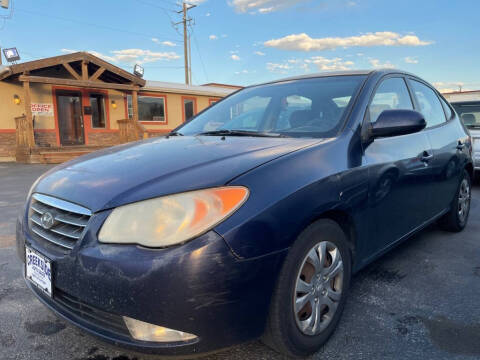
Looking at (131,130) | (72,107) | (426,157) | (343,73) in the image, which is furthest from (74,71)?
(426,157)

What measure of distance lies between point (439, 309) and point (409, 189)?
816 millimetres

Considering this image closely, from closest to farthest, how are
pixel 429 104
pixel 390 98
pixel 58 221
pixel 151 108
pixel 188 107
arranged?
pixel 58 221, pixel 390 98, pixel 429 104, pixel 151 108, pixel 188 107

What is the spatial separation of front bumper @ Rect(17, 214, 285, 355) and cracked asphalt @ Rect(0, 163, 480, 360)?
0.17 meters

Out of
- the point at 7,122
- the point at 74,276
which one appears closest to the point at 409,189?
the point at 74,276

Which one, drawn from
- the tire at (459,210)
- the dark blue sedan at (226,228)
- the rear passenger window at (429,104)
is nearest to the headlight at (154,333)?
the dark blue sedan at (226,228)

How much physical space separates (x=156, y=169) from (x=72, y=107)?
14567 millimetres

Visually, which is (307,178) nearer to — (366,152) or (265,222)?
(265,222)

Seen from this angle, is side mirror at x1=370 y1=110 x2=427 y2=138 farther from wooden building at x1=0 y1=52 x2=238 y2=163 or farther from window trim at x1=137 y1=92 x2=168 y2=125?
window trim at x1=137 y1=92 x2=168 y2=125

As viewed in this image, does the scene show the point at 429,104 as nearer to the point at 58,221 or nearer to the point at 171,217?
the point at 171,217

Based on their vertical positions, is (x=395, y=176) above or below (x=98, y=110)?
below

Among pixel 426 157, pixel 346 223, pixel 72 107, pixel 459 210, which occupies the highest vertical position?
pixel 72 107

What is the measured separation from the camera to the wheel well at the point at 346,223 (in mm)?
1931

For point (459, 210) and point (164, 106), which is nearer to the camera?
point (459, 210)

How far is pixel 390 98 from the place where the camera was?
9.19 ft
